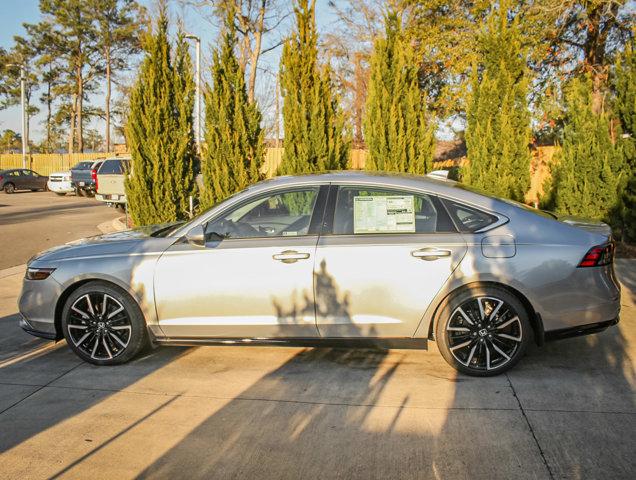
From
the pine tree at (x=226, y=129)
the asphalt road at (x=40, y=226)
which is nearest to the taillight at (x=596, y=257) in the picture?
the pine tree at (x=226, y=129)

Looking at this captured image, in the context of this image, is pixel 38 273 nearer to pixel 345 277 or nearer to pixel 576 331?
pixel 345 277

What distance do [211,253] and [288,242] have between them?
2.08 feet

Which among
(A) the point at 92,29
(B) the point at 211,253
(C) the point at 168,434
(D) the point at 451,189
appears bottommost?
(C) the point at 168,434

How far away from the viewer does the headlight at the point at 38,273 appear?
204 inches

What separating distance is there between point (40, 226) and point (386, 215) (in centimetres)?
1364

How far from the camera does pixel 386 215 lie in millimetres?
4941

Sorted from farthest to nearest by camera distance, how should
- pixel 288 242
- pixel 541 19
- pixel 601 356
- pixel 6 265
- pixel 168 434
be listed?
1. pixel 541 19
2. pixel 6 265
3. pixel 601 356
4. pixel 288 242
5. pixel 168 434

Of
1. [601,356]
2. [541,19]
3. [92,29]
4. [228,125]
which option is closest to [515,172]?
[228,125]

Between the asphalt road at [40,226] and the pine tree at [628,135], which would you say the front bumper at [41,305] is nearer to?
the asphalt road at [40,226]

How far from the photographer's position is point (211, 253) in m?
4.95

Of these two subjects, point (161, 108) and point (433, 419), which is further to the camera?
point (161, 108)

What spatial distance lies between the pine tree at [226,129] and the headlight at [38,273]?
5653 mm

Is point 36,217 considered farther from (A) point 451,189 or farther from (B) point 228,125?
(A) point 451,189

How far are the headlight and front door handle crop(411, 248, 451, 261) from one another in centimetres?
304
